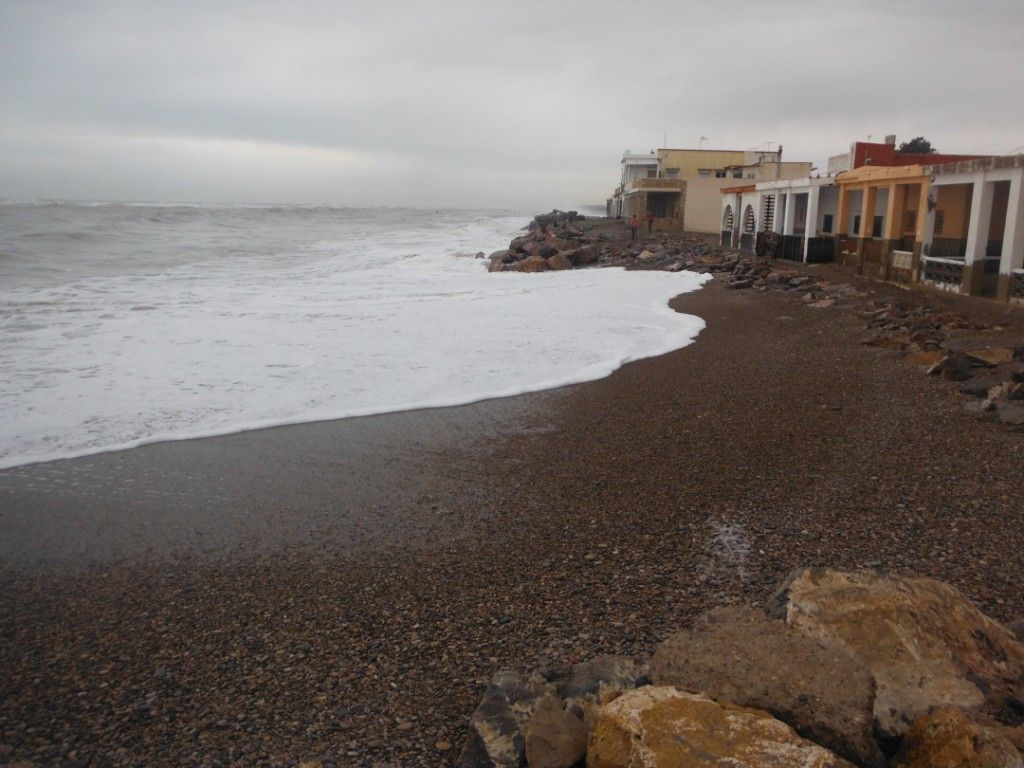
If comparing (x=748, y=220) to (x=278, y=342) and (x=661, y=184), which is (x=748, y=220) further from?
(x=278, y=342)

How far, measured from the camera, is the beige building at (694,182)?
4559 centimetres

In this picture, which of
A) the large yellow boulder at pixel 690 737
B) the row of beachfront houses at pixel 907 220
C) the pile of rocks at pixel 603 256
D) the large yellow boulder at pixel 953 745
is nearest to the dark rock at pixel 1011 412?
the large yellow boulder at pixel 953 745

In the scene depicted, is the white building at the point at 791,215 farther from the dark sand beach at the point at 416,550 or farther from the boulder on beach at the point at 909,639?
the boulder on beach at the point at 909,639

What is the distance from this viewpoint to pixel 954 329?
39.2 ft

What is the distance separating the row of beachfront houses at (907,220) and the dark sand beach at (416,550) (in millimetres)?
9278

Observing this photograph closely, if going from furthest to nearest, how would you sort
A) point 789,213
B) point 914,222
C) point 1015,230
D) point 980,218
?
point 789,213
point 914,222
point 980,218
point 1015,230

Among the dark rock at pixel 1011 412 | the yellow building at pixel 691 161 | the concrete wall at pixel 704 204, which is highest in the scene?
the yellow building at pixel 691 161

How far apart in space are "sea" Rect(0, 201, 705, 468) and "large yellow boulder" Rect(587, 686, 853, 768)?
5748mm

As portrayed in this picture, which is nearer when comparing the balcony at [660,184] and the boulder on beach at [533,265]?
the boulder on beach at [533,265]

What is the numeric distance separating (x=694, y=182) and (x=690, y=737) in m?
47.0

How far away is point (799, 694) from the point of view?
2.42 meters

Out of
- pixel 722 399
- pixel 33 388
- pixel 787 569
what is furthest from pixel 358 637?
pixel 33 388

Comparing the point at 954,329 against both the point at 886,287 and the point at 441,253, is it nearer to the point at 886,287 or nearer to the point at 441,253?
the point at 886,287

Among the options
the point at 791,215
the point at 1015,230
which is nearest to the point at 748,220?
the point at 791,215
